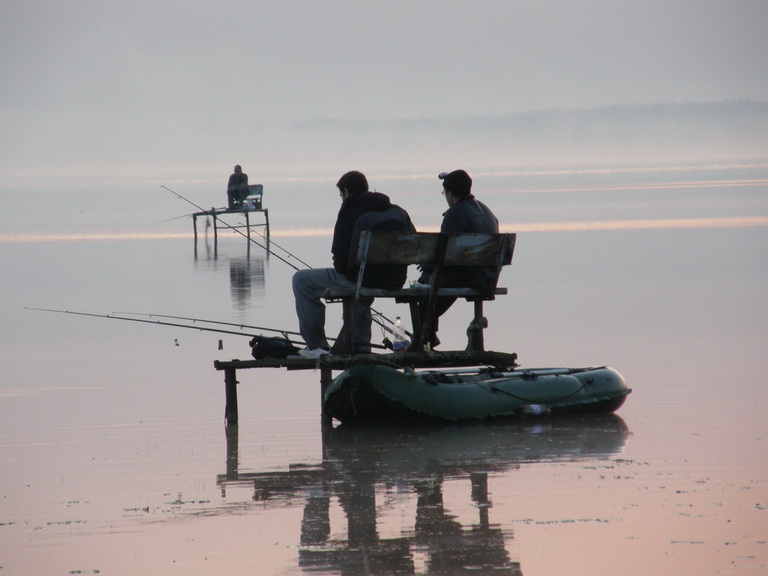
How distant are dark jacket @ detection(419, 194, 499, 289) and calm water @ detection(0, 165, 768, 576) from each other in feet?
3.59

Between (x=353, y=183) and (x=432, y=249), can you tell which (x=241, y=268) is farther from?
(x=432, y=249)

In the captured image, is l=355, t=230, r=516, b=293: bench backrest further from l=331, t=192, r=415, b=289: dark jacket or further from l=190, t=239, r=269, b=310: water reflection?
l=190, t=239, r=269, b=310: water reflection

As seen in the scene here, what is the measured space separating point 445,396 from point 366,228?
1.19 m

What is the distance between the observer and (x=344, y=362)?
30.7 feet

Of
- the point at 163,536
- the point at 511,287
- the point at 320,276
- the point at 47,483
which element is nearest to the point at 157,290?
the point at 511,287

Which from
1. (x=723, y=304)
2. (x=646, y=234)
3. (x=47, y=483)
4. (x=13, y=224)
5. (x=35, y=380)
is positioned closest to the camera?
(x=47, y=483)

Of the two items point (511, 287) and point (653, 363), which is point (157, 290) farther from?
point (653, 363)

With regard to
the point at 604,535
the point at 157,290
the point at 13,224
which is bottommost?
the point at 604,535

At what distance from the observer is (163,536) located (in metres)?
→ 6.72

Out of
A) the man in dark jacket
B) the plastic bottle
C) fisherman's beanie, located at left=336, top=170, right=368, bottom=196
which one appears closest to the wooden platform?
the man in dark jacket

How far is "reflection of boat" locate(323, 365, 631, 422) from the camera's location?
30.1 feet

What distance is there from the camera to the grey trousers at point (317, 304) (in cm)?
957

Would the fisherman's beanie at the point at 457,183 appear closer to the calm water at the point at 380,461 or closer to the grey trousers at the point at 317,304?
the grey trousers at the point at 317,304

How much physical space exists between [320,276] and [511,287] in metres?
11.6
